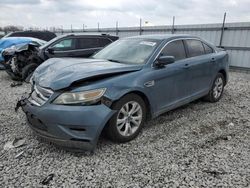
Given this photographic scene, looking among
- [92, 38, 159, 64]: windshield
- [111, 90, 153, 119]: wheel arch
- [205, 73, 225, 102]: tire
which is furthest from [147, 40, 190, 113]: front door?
[205, 73, 225, 102]: tire

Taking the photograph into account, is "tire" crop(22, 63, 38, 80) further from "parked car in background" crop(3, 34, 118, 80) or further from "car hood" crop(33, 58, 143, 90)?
"car hood" crop(33, 58, 143, 90)

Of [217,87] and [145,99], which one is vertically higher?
[145,99]

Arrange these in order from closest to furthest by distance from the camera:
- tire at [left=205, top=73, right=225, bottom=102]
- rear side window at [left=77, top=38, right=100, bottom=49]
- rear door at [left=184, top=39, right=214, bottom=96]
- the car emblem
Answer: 1. the car emblem
2. rear door at [left=184, top=39, right=214, bottom=96]
3. tire at [left=205, top=73, right=225, bottom=102]
4. rear side window at [left=77, top=38, right=100, bottom=49]

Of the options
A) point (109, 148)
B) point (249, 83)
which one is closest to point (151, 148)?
point (109, 148)

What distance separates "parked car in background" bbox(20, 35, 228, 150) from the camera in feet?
9.56

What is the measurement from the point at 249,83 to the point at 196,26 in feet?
16.2

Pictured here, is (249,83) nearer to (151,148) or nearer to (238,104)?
(238,104)

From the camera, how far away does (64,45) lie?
801 cm

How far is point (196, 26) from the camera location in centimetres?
1188

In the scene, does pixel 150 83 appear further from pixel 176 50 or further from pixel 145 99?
pixel 176 50

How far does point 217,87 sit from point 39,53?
Result: 212 inches

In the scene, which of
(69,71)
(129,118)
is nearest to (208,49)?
(129,118)

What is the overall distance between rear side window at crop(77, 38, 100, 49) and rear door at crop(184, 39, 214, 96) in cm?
445

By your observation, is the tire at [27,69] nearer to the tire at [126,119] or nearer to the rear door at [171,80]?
the rear door at [171,80]
